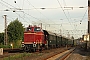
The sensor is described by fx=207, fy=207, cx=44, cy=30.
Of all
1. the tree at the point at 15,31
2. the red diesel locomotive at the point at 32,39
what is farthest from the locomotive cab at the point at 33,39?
the tree at the point at 15,31

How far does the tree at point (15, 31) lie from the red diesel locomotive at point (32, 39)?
40.3 metres

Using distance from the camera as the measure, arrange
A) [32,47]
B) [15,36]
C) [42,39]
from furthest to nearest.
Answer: [15,36], [42,39], [32,47]

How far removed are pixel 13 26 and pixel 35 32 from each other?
43.6 m

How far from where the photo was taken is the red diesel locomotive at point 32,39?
29.2m

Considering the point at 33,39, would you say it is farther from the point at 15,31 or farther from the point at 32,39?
the point at 15,31

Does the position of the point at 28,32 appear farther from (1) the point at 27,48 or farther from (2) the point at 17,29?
(2) the point at 17,29

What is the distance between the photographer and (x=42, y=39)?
30.9 meters

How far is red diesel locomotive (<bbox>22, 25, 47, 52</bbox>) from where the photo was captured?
29.2 m

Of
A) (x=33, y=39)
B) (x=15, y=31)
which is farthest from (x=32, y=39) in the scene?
(x=15, y=31)

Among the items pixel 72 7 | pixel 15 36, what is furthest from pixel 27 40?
pixel 15 36

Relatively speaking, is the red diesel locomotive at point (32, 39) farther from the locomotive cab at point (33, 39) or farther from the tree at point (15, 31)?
the tree at point (15, 31)

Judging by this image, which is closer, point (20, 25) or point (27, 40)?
point (27, 40)

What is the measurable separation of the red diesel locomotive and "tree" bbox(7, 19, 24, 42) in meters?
40.3

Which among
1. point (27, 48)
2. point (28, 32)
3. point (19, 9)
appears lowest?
point (27, 48)
